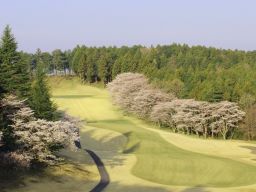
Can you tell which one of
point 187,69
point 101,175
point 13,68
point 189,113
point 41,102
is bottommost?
point 101,175

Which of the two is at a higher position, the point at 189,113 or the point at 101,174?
the point at 189,113

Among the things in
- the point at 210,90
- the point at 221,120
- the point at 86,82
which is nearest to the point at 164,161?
the point at 221,120

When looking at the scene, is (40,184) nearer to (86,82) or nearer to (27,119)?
(27,119)

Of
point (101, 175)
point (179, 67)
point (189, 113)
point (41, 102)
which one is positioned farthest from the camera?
point (179, 67)

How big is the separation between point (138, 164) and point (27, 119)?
11194 millimetres

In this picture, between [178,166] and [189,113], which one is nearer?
[178,166]

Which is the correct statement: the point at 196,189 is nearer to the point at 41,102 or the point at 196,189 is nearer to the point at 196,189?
the point at 196,189

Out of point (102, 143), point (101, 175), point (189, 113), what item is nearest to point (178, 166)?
point (101, 175)

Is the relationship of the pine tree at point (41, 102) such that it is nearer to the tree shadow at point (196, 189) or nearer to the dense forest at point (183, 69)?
the tree shadow at point (196, 189)

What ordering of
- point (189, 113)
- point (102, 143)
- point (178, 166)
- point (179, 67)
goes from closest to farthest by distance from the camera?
point (178, 166), point (102, 143), point (189, 113), point (179, 67)

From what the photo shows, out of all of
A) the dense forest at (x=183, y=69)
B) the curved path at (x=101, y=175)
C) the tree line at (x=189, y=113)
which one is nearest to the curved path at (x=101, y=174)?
the curved path at (x=101, y=175)

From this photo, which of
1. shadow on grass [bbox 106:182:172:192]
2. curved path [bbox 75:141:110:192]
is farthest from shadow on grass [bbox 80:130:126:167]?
shadow on grass [bbox 106:182:172:192]

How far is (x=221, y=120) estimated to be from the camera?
71.9 m

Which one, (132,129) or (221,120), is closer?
(132,129)
